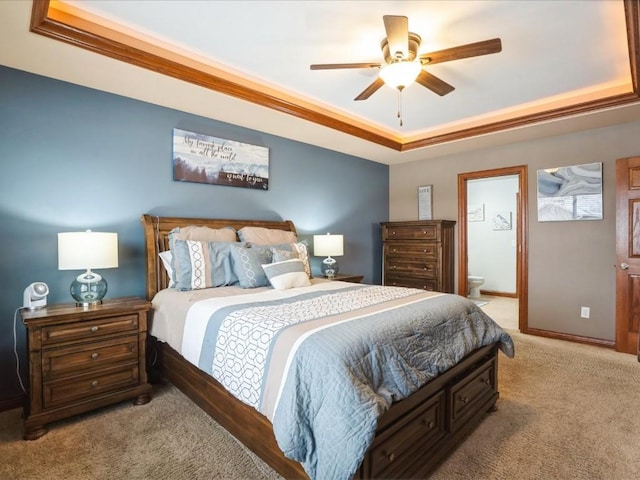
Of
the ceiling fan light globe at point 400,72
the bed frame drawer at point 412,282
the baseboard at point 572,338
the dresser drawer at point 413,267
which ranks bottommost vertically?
the baseboard at point 572,338

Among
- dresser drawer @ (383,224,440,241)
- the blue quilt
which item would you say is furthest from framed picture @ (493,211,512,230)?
the blue quilt

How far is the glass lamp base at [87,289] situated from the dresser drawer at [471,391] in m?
2.40

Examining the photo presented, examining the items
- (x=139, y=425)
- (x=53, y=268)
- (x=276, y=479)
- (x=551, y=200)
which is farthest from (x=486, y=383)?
(x=53, y=268)

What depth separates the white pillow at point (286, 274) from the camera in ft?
8.96

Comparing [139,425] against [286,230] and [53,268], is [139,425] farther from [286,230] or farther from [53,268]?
[286,230]

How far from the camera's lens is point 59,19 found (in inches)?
78.5

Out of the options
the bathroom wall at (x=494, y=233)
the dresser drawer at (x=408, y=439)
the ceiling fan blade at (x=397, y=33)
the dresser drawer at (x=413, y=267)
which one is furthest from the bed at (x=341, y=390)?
the bathroom wall at (x=494, y=233)

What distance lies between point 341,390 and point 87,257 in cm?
191

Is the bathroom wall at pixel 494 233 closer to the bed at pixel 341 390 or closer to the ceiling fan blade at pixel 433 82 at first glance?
the ceiling fan blade at pixel 433 82

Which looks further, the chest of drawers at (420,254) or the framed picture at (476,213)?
the framed picture at (476,213)

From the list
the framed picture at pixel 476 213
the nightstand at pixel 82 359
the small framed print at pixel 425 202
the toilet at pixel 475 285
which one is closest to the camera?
the nightstand at pixel 82 359

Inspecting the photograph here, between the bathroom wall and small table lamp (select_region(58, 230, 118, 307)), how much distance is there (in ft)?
19.6

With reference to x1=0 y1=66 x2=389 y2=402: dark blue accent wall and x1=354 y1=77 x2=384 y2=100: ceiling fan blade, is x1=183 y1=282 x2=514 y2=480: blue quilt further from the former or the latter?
x1=354 y1=77 x2=384 y2=100: ceiling fan blade

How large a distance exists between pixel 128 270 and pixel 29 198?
0.84 m
